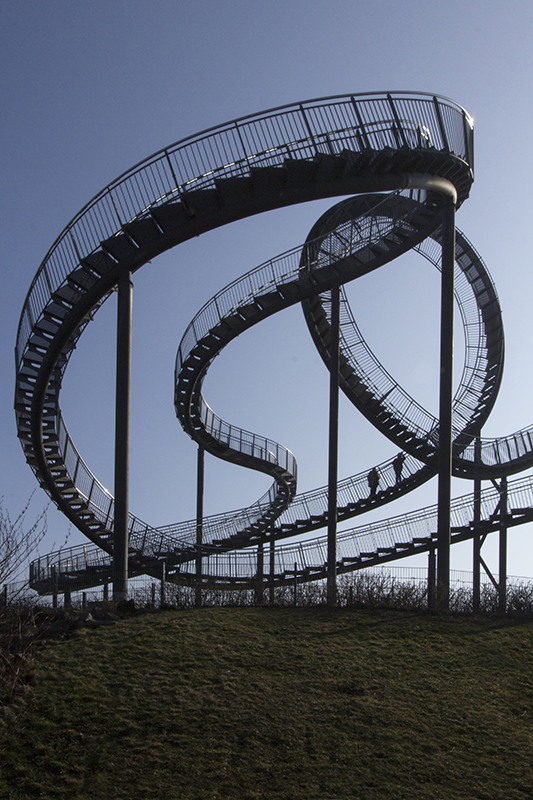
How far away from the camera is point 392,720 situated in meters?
10.1

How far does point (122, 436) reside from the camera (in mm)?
17078

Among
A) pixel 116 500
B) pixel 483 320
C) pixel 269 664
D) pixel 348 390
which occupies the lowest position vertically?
pixel 269 664

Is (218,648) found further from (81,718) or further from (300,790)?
(300,790)

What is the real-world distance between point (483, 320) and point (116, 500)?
18.1 metres

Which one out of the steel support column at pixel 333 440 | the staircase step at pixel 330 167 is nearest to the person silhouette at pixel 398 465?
the steel support column at pixel 333 440

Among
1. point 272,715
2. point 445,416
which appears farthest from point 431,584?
point 272,715

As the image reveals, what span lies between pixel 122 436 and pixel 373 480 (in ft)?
39.1

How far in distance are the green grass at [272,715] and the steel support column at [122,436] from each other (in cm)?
259

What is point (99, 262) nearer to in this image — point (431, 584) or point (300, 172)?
point (300, 172)

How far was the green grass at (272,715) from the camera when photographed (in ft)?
28.1

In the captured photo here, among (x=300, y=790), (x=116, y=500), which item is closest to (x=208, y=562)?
(x=116, y=500)

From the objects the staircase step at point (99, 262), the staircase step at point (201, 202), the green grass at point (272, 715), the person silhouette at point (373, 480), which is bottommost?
the green grass at point (272, 715)

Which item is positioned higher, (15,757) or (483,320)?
(483,320)

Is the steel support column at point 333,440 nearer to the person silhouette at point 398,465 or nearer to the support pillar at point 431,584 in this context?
the person silhouette at point 398,465
